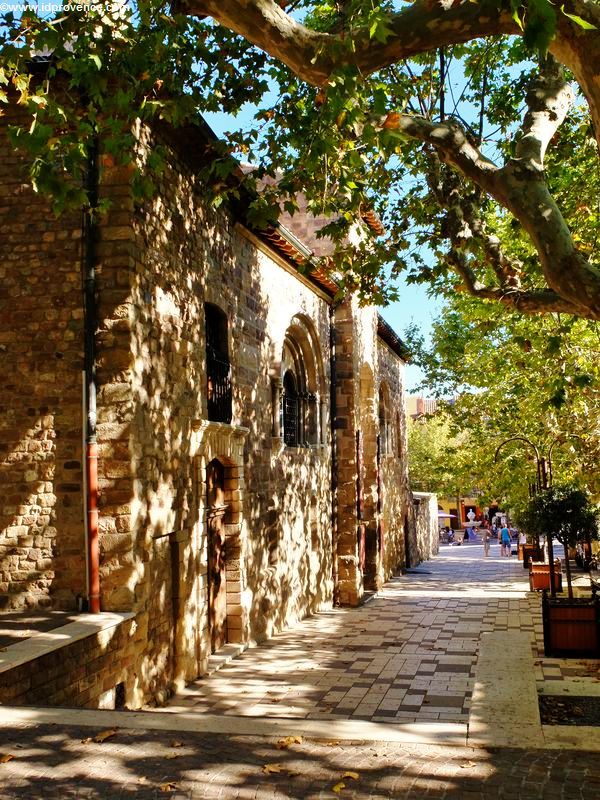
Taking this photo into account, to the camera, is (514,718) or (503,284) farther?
(503,284)

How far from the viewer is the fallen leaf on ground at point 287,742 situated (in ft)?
14.4

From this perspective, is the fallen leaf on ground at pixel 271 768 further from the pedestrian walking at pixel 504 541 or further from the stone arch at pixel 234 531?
the pedestrian walking at pixel 504 541

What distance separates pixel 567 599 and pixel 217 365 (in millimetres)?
5495

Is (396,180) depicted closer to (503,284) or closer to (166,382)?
(503,284)

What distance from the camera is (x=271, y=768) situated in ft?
13.3

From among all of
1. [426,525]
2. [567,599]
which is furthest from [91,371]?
[426,525]

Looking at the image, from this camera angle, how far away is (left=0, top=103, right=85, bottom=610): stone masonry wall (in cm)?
747

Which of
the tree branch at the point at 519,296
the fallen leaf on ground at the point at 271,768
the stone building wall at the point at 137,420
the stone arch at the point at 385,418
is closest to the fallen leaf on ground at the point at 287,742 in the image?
the fallen leaf on ground at the point at 271,768

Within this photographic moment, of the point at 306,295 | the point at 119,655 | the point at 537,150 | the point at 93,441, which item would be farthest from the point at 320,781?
the point at 306,295

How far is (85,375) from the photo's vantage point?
7.49m

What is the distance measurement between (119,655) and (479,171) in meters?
5.27

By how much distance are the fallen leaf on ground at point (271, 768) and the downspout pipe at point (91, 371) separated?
3624 millimetres

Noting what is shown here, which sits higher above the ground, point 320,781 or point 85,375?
point 85,375

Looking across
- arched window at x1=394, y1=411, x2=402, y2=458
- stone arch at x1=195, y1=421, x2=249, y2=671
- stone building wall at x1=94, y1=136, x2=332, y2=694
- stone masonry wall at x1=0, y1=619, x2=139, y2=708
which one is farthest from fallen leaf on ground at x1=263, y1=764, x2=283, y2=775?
arched window at x1=394, y1=411, x2=402, y2=458
